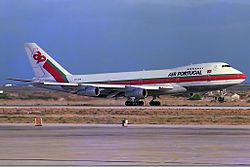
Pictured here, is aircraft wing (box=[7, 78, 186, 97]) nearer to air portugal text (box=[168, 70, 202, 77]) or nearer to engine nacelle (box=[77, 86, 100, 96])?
engine nacelle (box=[77, 86, 100, 96])

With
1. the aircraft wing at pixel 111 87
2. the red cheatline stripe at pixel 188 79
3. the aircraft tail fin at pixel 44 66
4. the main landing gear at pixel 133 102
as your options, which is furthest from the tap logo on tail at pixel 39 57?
the main landing gear at pixel 133 102

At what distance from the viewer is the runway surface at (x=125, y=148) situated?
18.3 m

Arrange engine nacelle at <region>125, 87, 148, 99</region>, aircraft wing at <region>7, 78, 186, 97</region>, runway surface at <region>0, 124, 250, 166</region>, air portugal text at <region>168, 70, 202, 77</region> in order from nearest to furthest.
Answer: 1. runway surface at <region>0, 124, 250, 166</region>
2. air portugal text at <region>168, 70, 202, 77</region>
3. engine nacelle at <region>125, 87, 148, 99</region>
4. aircraft wing at <region>7, 78, 186, 97</region>

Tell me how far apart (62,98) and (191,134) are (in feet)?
221

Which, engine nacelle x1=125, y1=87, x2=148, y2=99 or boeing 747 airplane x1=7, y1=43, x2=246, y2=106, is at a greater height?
boeing 747 airplane x1=7, y1=43, x2=246, y2=106

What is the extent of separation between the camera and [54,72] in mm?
80750

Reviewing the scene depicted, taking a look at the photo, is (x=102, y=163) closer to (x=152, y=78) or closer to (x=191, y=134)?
(x=191, y=134)

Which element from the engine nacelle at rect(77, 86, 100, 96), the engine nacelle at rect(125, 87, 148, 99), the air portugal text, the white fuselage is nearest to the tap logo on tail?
the engine nacelle at rect(77, 86, 100, 96)

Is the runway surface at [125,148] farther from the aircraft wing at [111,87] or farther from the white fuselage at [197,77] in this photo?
the aircraft wing at [111,87]

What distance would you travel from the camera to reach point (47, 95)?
335 feet

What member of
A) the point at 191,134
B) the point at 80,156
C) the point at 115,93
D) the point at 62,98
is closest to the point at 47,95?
the point at 62,98

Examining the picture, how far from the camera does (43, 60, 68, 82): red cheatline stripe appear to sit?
264ft

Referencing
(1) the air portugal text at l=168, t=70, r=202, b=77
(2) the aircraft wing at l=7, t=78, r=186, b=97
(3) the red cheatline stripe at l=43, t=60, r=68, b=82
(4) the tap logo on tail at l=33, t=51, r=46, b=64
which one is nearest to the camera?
(1) the air portugal text at l=168, t=70, r=202, b=77

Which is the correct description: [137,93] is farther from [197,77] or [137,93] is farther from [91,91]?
[197,77]
